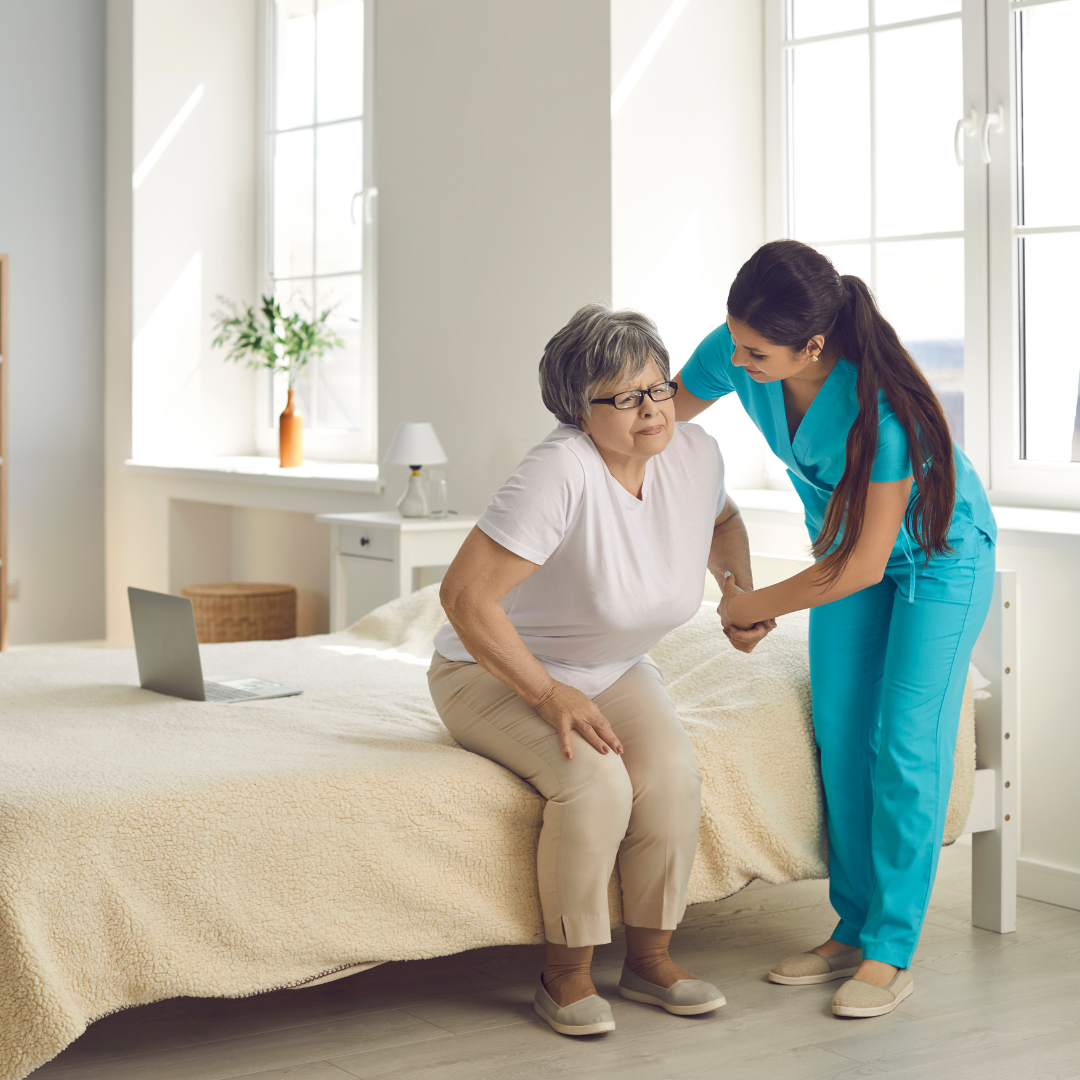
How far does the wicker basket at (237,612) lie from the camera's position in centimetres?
475

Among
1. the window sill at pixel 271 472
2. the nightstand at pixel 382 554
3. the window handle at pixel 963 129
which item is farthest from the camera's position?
the window sill at pixel 271 472

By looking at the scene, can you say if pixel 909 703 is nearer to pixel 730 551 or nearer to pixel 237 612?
pixel 730 551

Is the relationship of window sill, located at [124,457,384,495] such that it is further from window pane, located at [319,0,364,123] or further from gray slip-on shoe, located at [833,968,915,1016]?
gray slip-on shoe, located at [833,968,915,1016]

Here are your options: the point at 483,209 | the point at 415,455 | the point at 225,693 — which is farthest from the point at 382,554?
the point at 225,693

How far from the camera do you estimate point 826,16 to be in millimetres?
3555

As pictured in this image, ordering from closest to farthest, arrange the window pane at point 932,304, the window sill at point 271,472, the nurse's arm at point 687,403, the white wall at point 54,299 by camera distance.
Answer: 1. the nurse's arm at point 687,403
2. the window pane at point 932,304
3. the window sill at point 271,472
4. the white wall at point 54,299

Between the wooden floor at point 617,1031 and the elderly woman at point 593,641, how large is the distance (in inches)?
3.0

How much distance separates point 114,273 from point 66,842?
422 centimetres

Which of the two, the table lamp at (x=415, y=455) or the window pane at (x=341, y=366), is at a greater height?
the window pane at (x=341, y=366)

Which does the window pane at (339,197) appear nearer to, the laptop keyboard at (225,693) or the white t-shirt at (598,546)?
the laptop keyboard at (225,693)

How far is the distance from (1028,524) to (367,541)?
1.82m

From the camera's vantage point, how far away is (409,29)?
4.15 metres

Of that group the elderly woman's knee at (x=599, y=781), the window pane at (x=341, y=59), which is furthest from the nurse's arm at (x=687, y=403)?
the window pane at (x=341, y=59)

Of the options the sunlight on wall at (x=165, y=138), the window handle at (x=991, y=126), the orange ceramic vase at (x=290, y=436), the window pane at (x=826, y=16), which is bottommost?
the orange ceramic vase at (x=290, y=436)
